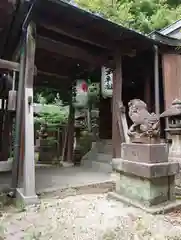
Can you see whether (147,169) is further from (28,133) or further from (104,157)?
(104,157)

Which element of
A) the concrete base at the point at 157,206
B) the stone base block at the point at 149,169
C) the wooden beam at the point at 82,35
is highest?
the wooden beam at the point at 82,35

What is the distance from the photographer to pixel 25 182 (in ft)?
14.1

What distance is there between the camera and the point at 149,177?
379 cm

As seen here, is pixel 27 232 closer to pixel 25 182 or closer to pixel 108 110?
pixel 25 182

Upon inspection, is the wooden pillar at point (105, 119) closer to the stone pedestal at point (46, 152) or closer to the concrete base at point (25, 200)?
the stone pedestal at point (46, 152)

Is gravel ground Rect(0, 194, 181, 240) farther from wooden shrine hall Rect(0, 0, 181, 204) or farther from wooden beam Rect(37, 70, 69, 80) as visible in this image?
wooden beam Rect(37, 70, 69, 80)

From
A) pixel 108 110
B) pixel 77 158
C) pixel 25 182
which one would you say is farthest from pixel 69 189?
pixel 108 110

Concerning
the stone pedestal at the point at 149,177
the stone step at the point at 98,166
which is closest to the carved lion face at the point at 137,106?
the stone pedestal at the point at 149,177

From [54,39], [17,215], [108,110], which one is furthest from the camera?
Answer: [108,110]

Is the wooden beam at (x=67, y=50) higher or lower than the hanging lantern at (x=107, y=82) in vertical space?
higher

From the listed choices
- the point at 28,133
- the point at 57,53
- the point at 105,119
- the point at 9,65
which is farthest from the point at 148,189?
the point at 105,119

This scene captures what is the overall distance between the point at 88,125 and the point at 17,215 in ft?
30.9

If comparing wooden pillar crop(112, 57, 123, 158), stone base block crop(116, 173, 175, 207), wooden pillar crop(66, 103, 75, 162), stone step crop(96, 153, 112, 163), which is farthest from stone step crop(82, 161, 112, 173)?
stone base block crop(116, 173, 175, 207)

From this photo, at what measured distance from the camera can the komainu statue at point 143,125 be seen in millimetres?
4027
